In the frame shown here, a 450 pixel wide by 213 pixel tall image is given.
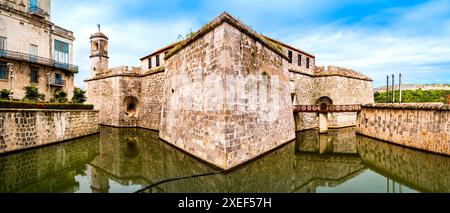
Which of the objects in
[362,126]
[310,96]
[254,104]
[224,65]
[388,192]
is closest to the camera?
[388,192]

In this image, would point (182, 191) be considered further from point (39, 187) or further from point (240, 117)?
point (39, 187)

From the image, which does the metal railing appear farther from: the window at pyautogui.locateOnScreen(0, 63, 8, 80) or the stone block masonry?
the window at pyautogui.locateOnScreen(0, 63, 8, 80)

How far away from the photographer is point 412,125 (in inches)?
454

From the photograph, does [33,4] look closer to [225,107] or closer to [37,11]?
[37,11]

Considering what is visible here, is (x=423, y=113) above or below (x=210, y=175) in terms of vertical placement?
above

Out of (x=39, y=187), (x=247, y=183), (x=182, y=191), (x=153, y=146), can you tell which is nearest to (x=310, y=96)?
(x=153, y=146)

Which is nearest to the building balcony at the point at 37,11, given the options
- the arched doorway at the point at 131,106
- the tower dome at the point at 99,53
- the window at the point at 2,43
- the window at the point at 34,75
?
the window at the point at 2,43

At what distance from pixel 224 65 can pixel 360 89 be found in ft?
65.7

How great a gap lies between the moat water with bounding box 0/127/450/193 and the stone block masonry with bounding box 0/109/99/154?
57cm

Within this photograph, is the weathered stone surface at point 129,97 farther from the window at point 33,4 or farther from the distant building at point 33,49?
the window at point 33,4

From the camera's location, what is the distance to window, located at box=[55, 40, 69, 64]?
21641mm

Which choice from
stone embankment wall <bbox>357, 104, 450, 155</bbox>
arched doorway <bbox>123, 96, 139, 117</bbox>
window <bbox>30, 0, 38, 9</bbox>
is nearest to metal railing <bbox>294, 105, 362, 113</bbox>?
stone embankment wall <bbox>357, 104, 450, 155</bbox>

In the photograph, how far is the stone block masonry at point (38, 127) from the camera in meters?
8.92

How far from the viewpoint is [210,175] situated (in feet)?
21.7
